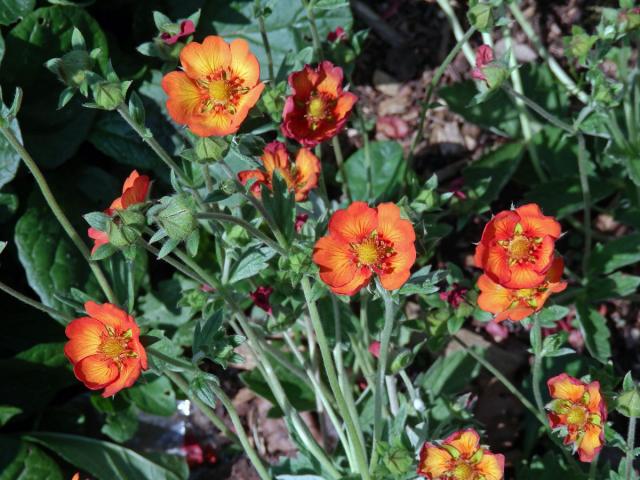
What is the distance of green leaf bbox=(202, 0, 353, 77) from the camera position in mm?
2959

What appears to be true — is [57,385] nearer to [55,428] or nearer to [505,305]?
[55,428]

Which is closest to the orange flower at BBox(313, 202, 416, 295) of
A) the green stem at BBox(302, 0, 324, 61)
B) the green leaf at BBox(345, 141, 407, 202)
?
the green stem at BBox(302, 0, 324, 61)

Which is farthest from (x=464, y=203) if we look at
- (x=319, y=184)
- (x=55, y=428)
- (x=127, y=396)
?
(x=55, y=428)

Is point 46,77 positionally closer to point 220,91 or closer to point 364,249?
point 220,91

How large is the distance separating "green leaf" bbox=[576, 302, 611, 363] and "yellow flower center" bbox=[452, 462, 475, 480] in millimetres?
693

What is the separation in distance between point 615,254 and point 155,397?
1.71m

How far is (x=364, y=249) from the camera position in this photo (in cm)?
188

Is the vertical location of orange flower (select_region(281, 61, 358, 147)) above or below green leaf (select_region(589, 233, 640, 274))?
above

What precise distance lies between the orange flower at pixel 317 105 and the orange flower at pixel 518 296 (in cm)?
62

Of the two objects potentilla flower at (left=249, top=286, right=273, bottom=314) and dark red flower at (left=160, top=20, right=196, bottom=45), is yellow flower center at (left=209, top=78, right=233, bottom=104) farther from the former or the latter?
potentilla flower at (left=249, top=286, right=273, bottom=314)

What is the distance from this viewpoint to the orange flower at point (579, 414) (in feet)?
6.48

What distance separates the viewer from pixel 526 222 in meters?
1.99

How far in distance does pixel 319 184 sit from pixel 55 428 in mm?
1402

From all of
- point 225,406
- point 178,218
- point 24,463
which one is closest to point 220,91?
point 178,218
